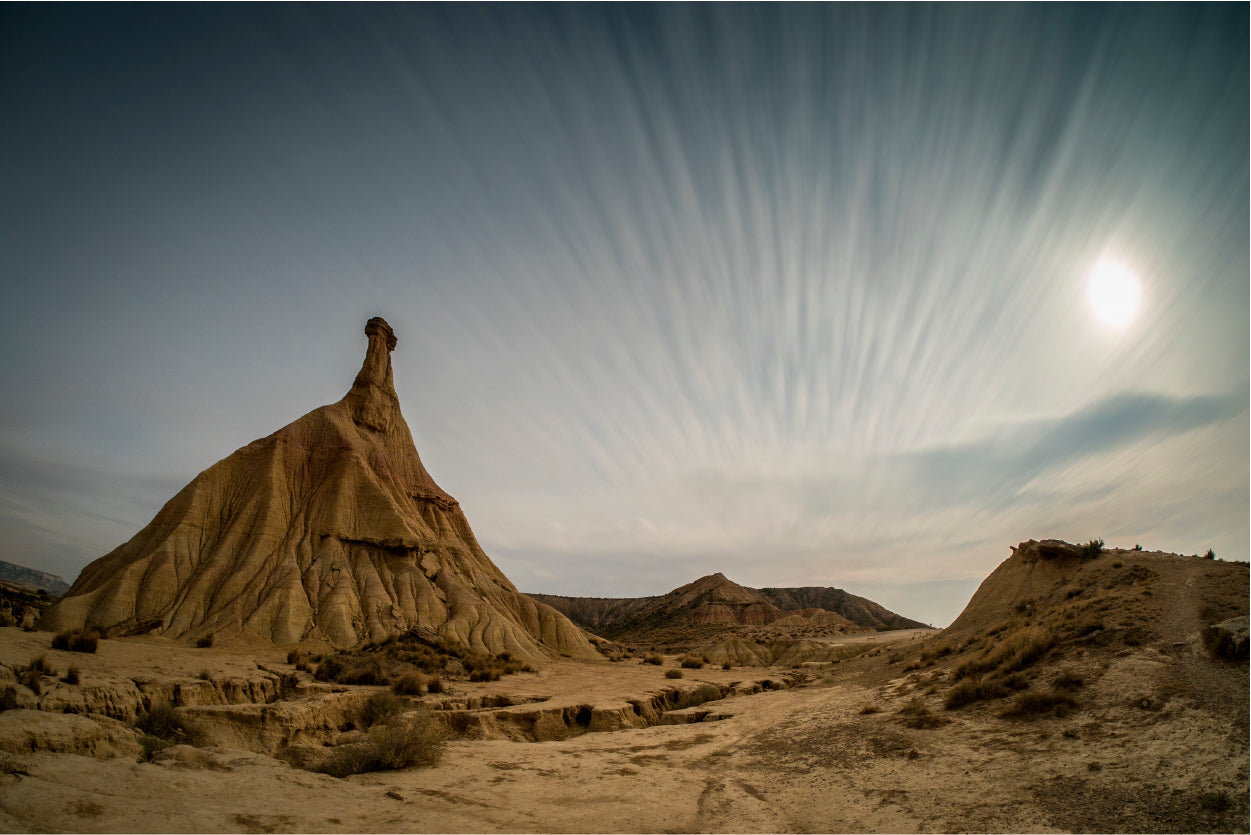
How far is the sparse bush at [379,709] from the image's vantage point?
491 inches

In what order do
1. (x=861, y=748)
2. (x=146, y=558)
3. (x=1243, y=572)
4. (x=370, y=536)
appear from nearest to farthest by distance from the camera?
(x=861, y=748) < (x=1243, y=572) < (x=146, y=558) < (x=370, y=536)

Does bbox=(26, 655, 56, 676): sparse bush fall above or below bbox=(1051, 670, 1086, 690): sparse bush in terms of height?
below

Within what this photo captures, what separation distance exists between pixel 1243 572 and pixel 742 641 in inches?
1829

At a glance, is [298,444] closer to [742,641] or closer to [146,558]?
[146,558]

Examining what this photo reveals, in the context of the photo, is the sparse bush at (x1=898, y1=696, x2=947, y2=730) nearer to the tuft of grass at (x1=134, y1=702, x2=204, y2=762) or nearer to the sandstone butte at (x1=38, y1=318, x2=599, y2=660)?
the tuft of grass at (x1=134, y1=702, x2=204, y2=762)

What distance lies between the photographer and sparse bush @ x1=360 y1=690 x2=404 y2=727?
12.5 metres

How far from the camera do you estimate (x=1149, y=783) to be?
630cm

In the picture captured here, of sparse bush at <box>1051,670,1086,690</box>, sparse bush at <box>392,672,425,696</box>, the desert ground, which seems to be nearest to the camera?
the desert ground

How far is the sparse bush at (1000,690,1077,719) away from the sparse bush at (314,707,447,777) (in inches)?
415

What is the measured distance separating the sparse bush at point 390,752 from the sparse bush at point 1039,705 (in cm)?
1054

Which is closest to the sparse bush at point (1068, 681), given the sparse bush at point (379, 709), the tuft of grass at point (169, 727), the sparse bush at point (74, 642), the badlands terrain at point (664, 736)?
the badlands terrain at point (664, 736)

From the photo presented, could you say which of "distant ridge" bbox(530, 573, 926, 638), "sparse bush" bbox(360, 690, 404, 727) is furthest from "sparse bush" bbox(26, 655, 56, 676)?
"distant ridge" bbox(530, 573, 926, 638)

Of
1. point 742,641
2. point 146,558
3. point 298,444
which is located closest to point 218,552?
point 146,558

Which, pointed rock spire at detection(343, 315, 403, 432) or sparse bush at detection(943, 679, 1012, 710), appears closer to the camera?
sparse bush at detection(943, 679, 1012, 710)
